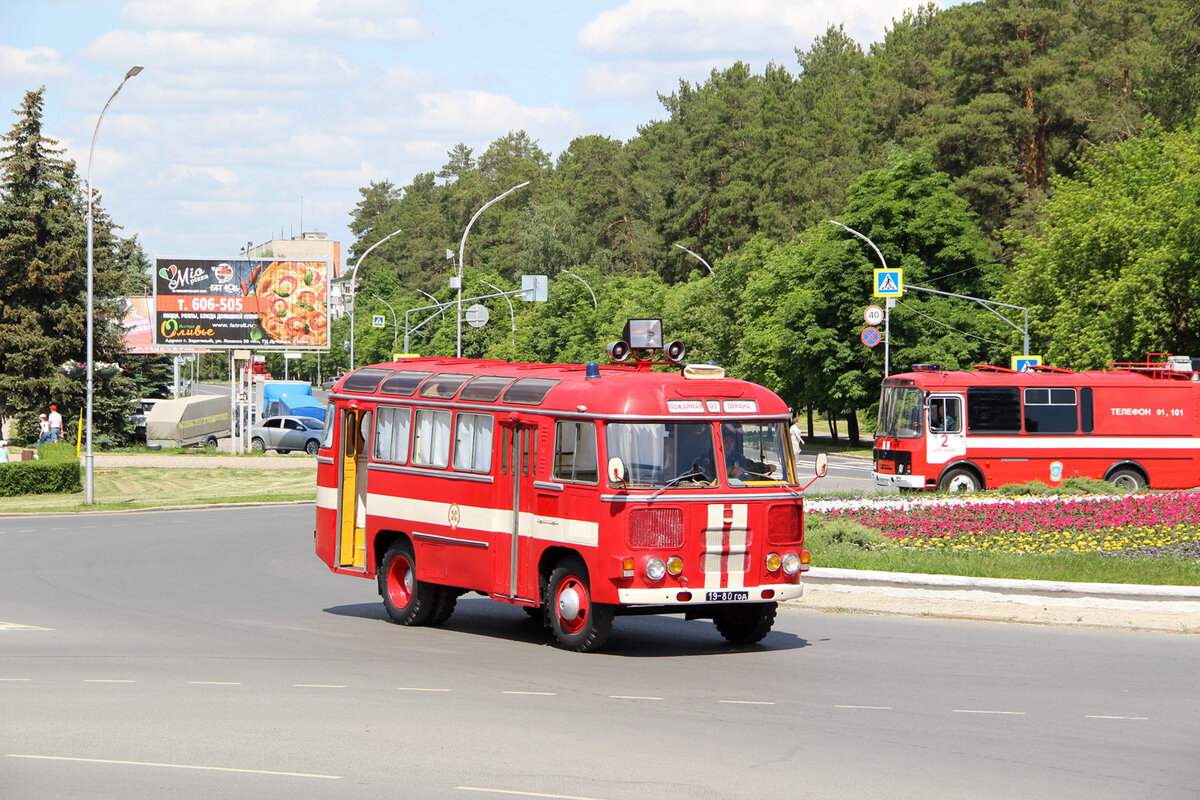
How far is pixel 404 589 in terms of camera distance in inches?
643

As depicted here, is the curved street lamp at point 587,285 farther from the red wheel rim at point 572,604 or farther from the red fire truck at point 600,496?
the red wheel rim at point 572,604

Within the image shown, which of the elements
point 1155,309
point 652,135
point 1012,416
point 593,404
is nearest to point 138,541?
point 593,404

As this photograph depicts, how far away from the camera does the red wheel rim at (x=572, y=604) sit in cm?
1378

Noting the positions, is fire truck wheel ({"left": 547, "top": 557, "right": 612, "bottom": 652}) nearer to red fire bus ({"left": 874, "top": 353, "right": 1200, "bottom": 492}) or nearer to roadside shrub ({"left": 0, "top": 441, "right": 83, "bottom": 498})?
red fire bus ({"left": 874, "top": 353, "right": 1200, "bottom": 492})

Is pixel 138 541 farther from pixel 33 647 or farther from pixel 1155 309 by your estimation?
pixel 1155 309

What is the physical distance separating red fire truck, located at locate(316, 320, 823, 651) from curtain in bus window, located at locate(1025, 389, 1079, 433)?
20.5 m

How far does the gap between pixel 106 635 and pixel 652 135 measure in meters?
111

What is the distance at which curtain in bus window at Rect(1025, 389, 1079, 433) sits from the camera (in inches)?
1342

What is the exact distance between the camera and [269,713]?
10695 millimetres

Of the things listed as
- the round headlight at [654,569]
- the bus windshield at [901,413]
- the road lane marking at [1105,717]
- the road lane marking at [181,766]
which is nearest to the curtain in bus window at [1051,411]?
the bus windshield at [901,413]

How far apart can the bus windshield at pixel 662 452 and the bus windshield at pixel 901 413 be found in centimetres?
2124

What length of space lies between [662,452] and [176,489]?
110 feet

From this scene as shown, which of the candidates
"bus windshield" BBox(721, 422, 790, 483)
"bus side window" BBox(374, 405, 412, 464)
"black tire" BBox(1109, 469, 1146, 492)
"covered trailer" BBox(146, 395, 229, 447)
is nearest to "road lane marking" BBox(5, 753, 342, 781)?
"bus windshield" BBox(721, 422, 790, 483)

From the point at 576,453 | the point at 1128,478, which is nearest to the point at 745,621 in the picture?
the point at 576,453
